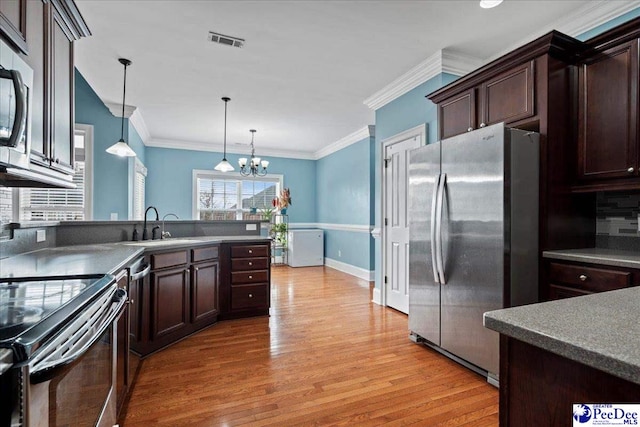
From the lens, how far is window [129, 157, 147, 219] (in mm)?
4968

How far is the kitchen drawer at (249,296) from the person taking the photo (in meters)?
3.54

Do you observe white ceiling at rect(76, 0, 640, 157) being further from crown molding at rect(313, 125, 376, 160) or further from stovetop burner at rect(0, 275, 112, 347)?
stovetop burner at rect(0, 275, 112, 347)

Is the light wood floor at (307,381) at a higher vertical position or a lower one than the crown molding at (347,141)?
lower

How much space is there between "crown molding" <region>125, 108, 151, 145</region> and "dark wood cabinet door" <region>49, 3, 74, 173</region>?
3.25 meters

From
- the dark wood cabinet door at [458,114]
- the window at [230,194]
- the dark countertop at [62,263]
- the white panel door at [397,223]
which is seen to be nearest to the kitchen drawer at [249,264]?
the dark countertop at [62,263]

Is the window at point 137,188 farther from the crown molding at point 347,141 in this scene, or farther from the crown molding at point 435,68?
the crown molding at point 435,68

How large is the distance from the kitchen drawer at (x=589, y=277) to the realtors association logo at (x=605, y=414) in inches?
65.1

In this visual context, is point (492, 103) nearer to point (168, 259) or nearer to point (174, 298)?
point (168, 259)

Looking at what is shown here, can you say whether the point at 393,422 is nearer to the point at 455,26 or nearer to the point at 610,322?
the point at 610,322

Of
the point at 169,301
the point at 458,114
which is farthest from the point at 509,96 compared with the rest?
the point at 169,301

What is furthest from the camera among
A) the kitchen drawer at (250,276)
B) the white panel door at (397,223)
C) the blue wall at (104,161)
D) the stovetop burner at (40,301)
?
the blue wall at (104,161)

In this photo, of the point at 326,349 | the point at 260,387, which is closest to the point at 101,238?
the point at 260,387

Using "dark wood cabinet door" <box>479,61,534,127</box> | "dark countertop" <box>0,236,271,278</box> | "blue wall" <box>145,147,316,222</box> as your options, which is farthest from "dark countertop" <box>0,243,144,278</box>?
"blue wall" <box>145,147,316,222</box>

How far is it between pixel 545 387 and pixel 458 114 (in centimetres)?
269
